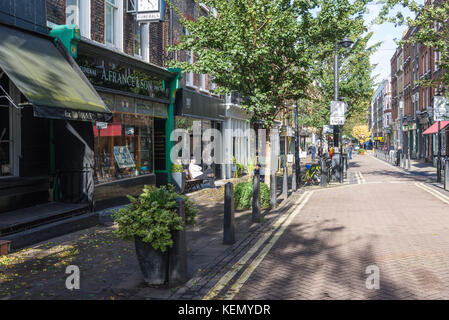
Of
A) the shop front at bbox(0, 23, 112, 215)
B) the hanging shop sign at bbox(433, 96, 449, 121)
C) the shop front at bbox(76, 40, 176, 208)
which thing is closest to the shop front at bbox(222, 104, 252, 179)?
the shop front at bbox(76, 40, 176, 208)

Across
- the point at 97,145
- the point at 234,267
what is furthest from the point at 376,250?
the point at 97,145

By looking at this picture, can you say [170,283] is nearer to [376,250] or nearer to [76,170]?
[376,250]

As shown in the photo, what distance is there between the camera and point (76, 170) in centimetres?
1033

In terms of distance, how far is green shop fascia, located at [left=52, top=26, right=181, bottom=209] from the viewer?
11.2m

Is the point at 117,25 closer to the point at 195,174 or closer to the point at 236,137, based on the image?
the point at 195,174

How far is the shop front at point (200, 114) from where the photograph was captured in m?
16.9

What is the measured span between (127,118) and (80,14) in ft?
10.7

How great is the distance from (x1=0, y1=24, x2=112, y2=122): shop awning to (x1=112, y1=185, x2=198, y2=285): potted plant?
300cm

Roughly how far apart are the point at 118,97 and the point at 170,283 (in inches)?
314

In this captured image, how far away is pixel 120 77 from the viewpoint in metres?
12.4

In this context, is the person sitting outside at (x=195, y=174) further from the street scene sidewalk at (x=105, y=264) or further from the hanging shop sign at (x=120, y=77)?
the street scene sidewalk at (x=105, y=264)

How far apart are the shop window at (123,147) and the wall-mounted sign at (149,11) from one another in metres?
3.00

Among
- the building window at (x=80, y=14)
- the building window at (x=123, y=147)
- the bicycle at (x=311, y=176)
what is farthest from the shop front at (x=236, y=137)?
the building window at (x=80, y=14)

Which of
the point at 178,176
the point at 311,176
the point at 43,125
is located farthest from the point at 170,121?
the point at 311,176
